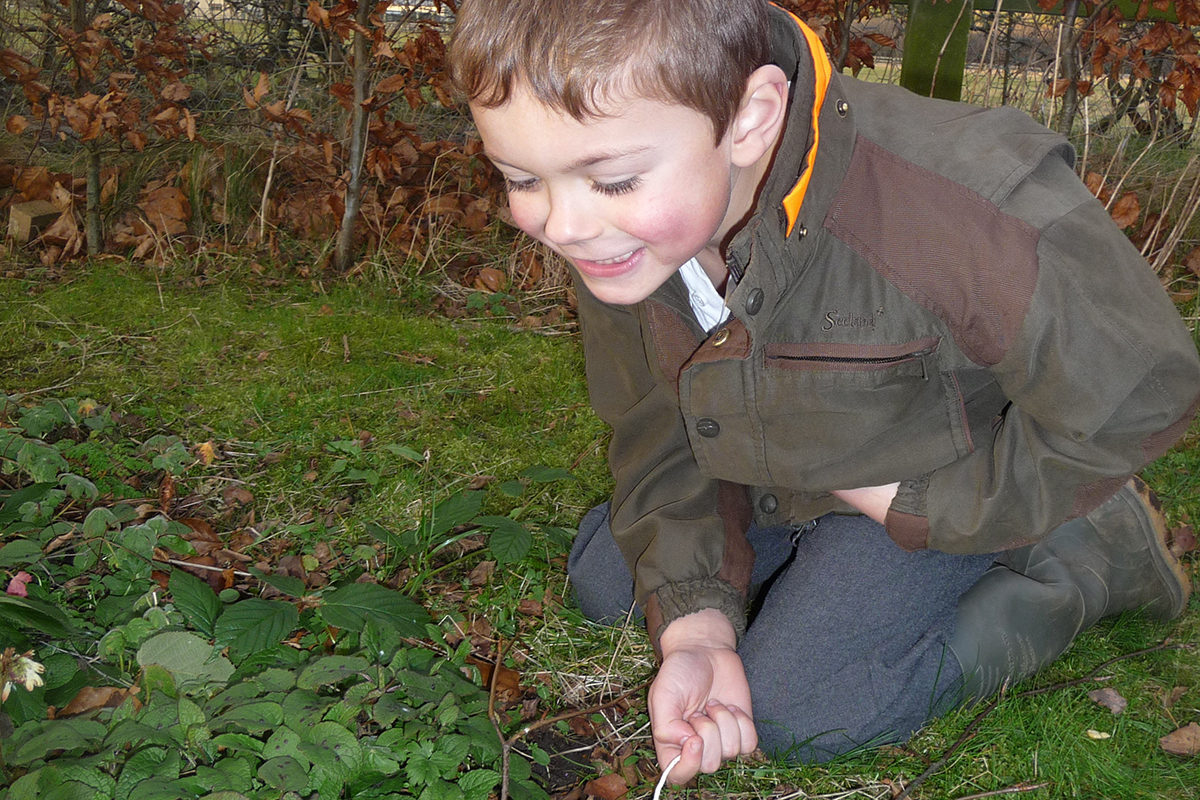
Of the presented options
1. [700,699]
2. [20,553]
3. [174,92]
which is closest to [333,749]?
[700,699]

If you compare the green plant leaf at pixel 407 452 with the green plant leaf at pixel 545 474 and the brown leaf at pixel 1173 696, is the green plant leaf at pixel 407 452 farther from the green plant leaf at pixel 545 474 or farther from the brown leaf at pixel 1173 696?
the brown leaf at pixel 1173 696

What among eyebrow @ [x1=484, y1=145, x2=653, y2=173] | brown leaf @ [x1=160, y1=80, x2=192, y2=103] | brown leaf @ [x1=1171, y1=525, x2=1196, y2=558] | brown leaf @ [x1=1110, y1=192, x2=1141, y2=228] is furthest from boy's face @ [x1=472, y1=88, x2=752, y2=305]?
brown leaf @ [x1=160, y1=80, x2=192, y2=103]

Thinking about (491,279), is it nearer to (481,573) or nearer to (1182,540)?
(481,573)

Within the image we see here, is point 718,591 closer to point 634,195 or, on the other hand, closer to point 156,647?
point 634,195

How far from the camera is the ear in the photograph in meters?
1.57

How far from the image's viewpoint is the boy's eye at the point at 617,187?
149 cm

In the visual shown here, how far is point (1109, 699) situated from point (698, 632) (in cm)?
88

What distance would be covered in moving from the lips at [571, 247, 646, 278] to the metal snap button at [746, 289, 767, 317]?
7.4 inches

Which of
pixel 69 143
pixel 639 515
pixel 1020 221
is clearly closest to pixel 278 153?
pixel 69 143

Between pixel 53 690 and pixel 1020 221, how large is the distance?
1.86m

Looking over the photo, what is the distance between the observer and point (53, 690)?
1816 mm

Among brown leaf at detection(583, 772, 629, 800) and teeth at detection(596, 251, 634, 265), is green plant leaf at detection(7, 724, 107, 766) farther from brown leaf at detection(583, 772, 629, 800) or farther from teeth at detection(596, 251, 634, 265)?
teeth at detection(596, 251, 634, 265)

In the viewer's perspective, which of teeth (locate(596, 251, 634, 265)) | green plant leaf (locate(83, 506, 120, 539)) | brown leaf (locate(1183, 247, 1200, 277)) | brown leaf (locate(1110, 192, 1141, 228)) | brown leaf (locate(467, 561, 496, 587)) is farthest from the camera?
brown leaf (locate(1183, 247, 1200, 277))

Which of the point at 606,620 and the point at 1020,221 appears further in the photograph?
the point at 606,620
